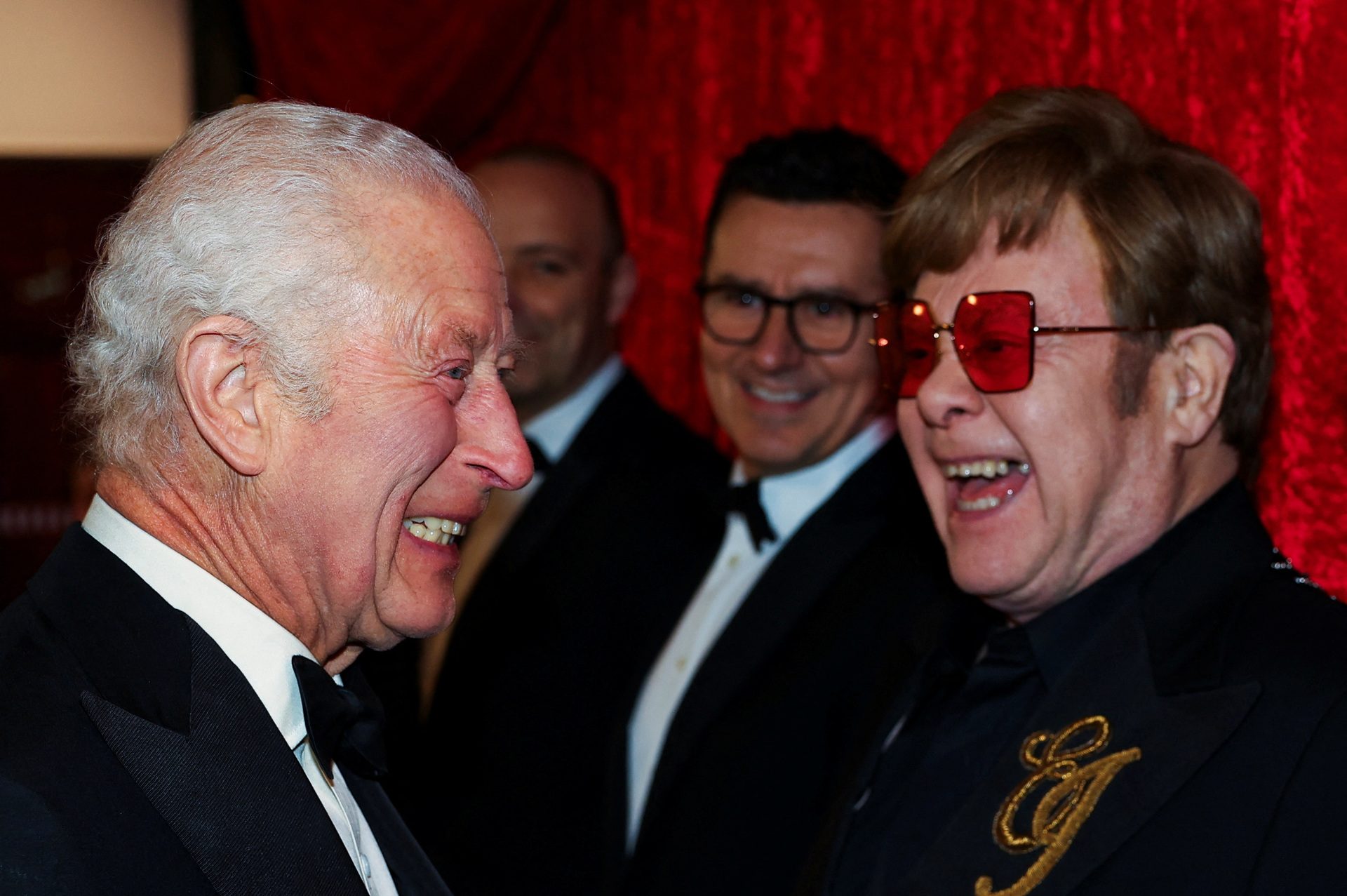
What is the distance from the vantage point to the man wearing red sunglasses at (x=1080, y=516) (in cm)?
163

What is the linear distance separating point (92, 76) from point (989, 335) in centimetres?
429

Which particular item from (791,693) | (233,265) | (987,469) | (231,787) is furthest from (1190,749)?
(233,265)

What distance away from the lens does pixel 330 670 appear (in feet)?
5.11

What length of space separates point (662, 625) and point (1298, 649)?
1347 millimetres

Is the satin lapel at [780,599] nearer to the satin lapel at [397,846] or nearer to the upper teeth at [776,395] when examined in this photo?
the upper teeth at [776,395]

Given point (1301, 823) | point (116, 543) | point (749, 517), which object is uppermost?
point (116, 543)

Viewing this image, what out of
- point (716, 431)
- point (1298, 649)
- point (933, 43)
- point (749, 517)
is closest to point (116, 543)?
point (1298, 649)

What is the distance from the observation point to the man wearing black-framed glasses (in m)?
2.25

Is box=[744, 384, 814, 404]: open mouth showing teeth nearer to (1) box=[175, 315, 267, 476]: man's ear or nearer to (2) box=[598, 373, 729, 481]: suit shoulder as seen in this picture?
(2) box=[598, 373, 729, 481]: suit shoulder

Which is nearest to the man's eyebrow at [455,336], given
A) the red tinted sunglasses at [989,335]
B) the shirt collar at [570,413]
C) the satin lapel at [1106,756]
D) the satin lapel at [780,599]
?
the red tinted sunglasses at [989,335]

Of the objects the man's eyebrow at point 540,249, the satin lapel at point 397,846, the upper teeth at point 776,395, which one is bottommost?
the satin lapel at point 397,846

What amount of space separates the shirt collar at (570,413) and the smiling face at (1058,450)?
154 cm

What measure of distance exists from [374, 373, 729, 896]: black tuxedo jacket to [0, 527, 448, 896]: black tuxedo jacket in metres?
1.45

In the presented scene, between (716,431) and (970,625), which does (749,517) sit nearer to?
(970,625)
